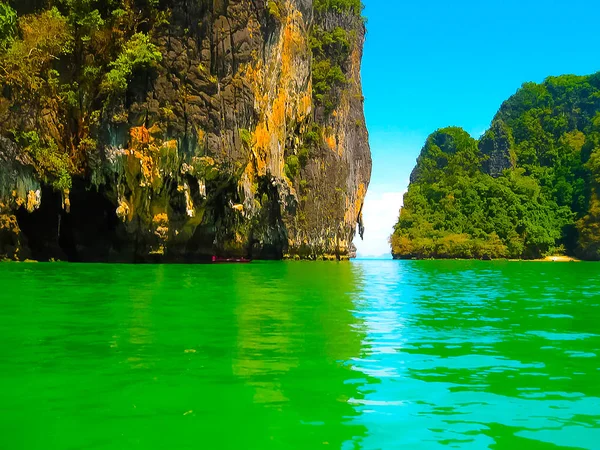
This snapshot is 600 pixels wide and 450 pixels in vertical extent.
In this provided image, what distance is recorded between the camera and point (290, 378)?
5.08 m

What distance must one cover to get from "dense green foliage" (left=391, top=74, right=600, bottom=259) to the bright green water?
64039mm

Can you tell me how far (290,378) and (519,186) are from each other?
80197 mm

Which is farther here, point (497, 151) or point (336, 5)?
point (497, 151)

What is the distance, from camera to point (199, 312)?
9.55 metres

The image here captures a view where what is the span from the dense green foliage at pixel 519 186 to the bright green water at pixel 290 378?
210 ft

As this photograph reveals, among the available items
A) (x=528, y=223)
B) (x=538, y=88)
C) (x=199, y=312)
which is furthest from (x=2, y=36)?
(x=538, y=88)

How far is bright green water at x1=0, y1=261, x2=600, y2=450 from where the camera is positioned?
3.69m

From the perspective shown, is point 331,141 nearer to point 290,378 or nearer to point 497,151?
point 290,378

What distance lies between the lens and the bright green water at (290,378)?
369 cm

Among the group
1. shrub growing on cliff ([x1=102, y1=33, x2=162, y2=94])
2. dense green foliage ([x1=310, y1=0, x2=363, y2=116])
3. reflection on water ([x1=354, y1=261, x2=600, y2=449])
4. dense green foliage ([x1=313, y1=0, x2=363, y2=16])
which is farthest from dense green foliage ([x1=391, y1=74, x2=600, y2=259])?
reflection on water ([x1=354, y1=261, x2=600, y2=449])

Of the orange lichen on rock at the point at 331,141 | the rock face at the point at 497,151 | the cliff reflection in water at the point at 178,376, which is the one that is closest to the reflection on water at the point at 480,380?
the cliff reflection in water at the point at 178,376

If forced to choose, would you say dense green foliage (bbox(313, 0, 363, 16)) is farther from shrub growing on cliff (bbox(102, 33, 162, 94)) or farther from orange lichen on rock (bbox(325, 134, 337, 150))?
shrub growing on cliff (bbox(102, 33, 162, 94))

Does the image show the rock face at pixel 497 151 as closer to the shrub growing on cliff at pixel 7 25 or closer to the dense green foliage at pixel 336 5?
the dense green foliage at pixel 336 5

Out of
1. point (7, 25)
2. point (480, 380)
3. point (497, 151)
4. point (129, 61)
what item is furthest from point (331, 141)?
point (497, 151)
